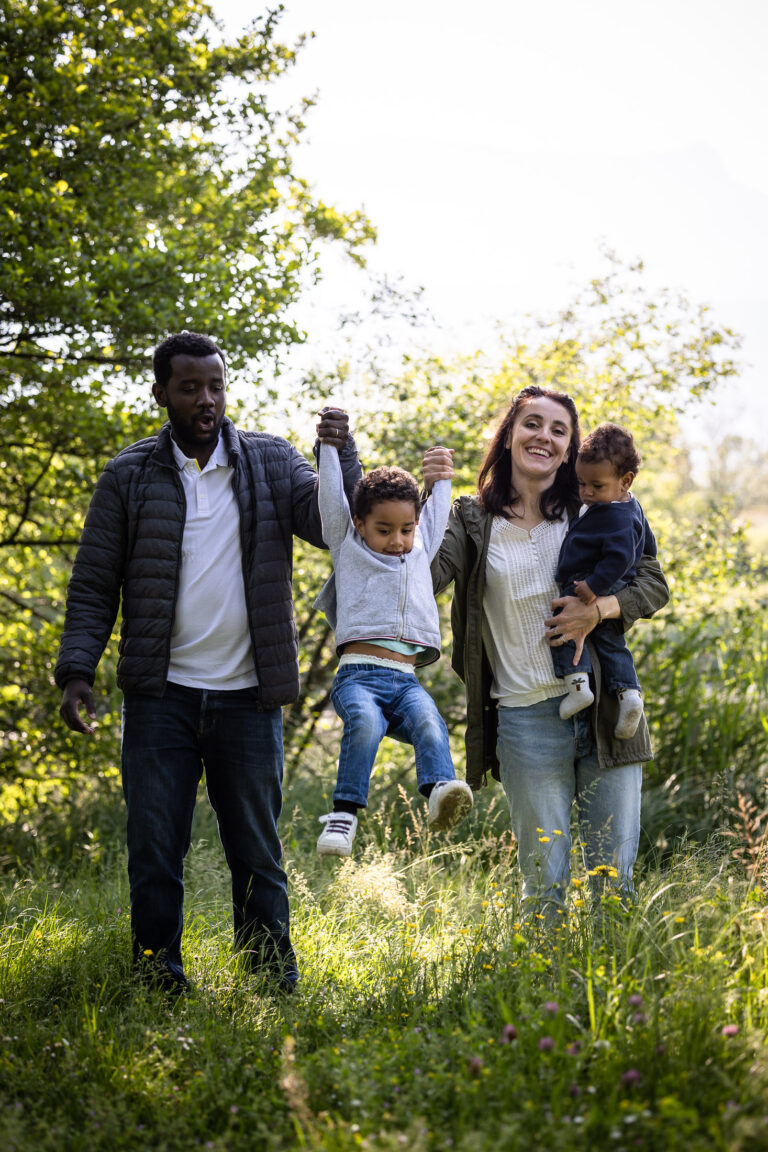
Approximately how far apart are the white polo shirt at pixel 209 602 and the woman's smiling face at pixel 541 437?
0.98 m

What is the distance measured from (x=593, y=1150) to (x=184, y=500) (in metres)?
2.24

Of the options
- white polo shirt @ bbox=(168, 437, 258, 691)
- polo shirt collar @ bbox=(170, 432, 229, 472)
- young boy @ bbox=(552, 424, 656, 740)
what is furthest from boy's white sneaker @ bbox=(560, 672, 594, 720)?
polo shirt collar @ bbox=(170, 432, 229, 472)

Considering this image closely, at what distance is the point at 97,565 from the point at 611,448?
1745 millimetres

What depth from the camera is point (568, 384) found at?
26.9 ft

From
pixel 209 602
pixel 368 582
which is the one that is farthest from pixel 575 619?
pixel 209 602

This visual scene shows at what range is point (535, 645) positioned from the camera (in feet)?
11.7

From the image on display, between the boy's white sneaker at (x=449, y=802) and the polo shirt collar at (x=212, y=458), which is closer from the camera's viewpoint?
the boy's white sneaker at (x=449, y=802)

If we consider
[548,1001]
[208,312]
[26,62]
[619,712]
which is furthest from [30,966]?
[26,62]

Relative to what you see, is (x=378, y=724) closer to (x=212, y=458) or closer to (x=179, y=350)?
(x=212, y=458)

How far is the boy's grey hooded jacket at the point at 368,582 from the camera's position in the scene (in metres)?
3.49

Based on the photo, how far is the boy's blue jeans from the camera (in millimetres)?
3480

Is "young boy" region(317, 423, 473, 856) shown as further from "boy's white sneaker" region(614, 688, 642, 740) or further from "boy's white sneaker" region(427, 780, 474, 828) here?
"boy's white sneaker" region(614, 688, 642, 740)

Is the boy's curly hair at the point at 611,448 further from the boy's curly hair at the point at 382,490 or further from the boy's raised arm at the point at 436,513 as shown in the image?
the boy's curly hair at the point at 382,490

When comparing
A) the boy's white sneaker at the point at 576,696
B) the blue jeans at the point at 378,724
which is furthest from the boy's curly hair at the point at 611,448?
the blue jeans at the point at 378,724
